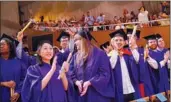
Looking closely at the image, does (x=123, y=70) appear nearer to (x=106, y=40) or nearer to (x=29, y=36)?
(x=106, y=40)

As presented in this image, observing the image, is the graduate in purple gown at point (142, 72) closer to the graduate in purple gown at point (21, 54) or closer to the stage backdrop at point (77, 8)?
the stage backdrop at point (77, 8)

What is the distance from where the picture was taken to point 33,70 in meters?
1.94

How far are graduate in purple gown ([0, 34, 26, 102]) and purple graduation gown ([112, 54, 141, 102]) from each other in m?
0.70

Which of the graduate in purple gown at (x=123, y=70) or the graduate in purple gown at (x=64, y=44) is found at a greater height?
the graduate in purple gown at (x=64, y=44)

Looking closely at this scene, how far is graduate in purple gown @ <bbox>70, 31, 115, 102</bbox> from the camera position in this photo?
7.14 ft

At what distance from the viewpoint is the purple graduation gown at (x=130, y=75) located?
235 centimetres

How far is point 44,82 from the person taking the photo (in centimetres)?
188

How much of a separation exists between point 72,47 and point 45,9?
47cm

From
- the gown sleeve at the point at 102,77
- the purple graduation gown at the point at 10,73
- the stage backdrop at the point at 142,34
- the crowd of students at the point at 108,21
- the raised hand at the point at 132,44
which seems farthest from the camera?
the crowd of students at the point at 108,21

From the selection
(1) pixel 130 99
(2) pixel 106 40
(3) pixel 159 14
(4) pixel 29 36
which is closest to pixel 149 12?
(3) pixel 159 14

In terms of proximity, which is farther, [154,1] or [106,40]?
[154,1]

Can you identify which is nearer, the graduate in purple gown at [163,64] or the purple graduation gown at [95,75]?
the purple graduation gown at [95,75]

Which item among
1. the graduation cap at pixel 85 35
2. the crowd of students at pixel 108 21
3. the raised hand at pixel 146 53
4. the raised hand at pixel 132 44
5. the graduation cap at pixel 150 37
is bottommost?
the raised hand at pixel 146 53

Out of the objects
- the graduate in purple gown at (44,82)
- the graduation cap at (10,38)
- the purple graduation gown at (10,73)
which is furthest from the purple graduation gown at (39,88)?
the graduation cap at (10,38)
